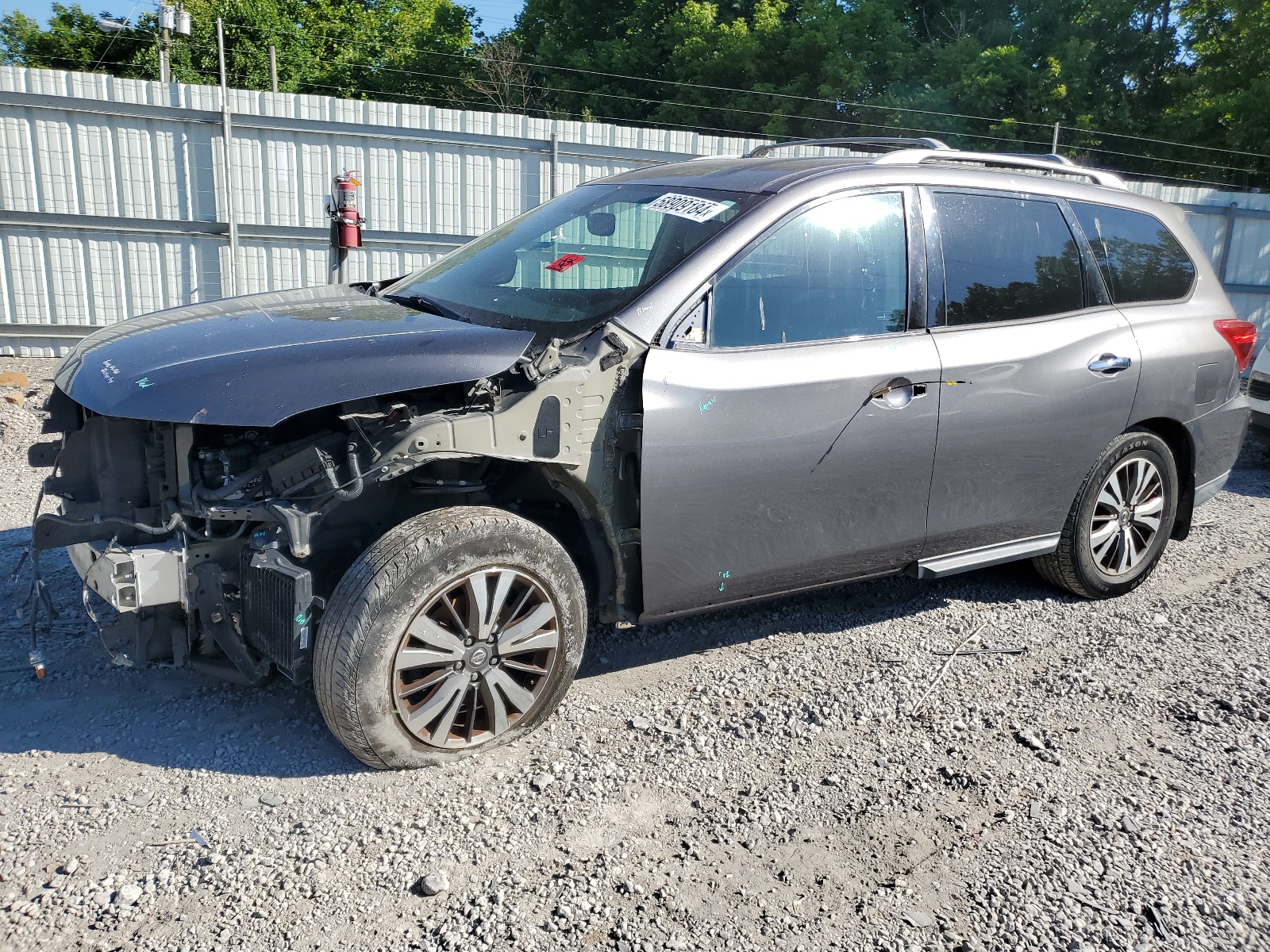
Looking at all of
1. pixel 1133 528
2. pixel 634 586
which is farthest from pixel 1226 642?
pixel 634 586

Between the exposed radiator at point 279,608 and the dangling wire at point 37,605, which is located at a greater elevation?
the exposed radiator at point 279,608

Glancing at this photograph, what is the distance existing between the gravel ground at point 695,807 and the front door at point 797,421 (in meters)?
0.52

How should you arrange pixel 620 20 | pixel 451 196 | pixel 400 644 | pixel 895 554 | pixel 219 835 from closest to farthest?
1. pixel 219 835
2. pixel 400 644
3. pixel 895 554
4. pixel 451 196
5. pixel 620 20

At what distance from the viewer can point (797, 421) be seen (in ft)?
11.6

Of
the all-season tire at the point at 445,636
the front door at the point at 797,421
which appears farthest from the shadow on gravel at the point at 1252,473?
the all-season tire at the point at 445,636

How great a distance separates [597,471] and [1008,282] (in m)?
2.08

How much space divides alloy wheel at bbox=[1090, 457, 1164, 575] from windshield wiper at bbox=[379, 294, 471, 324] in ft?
9.84

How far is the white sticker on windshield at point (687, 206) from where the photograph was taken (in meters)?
3.72

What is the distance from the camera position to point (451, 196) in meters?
11.3

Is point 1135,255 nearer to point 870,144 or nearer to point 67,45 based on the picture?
point 870,144

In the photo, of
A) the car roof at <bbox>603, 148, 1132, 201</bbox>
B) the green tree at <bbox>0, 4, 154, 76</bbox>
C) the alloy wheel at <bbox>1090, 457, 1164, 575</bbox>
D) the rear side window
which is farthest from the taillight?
the green tree at <bbox>0, 4, 154, 76</bbox>

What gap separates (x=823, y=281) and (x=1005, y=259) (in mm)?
987

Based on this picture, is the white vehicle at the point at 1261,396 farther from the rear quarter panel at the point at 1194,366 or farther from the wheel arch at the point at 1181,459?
the wheel arch at the point at 1181,459

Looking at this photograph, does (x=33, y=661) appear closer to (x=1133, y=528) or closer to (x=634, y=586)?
(x=634, y=586)
